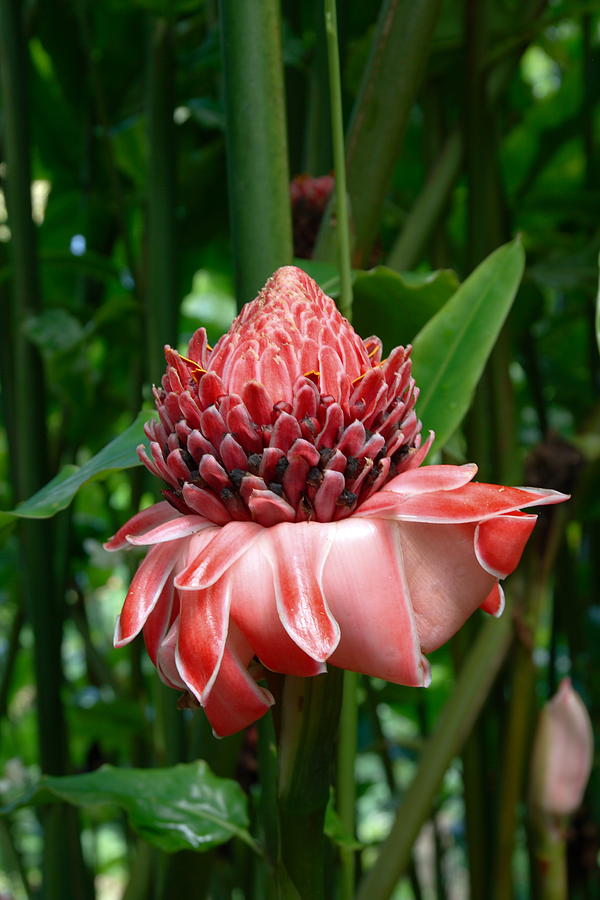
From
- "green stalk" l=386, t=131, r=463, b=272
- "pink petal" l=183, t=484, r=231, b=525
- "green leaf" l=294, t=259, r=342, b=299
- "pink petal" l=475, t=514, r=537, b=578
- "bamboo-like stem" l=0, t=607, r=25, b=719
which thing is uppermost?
"green stalk" l=386, t=131, r=463, b=272

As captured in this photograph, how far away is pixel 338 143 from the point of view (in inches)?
11.8

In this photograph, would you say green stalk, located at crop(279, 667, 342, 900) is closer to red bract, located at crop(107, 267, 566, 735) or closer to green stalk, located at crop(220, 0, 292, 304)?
red bract, located at crop(107, 267, 566, 735)

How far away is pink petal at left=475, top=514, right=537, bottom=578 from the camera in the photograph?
0.22 metres

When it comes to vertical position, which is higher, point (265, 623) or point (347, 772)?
point (265, 623)

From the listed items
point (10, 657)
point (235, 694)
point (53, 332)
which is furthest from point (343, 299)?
point (10, 657)

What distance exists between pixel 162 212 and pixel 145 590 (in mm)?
376

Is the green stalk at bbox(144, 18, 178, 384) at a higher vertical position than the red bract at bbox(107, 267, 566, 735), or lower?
higher

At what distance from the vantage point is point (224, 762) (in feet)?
1.30

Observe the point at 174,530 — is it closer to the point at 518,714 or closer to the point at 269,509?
the point at 269,509

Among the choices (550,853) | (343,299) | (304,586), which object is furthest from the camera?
(550,853)

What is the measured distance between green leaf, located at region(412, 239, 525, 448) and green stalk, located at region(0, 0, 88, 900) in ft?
0.87

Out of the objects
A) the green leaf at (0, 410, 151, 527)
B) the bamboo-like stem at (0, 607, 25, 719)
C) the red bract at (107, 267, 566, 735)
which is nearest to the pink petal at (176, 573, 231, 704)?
the red bract at (107, 267, 566, 735)

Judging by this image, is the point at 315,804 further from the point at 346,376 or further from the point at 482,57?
the point at 482,57

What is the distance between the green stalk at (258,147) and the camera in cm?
32
